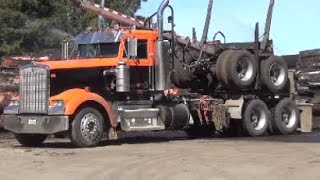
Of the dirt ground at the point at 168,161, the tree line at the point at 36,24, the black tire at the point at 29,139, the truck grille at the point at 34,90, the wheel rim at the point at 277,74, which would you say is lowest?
the dirt ground at the point at 168,161

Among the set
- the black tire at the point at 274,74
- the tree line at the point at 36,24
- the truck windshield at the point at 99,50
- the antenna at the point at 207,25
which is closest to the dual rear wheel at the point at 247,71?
the black tire at the point at 274,74

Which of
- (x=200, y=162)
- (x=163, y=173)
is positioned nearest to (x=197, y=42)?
(x=200, y=162)

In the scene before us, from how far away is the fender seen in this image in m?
16.1

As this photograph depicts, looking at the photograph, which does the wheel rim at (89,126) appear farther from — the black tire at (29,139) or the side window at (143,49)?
the side window at (143,49)

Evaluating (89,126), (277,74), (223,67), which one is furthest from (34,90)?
(277,74)

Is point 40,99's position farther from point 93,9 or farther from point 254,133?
point 254,133

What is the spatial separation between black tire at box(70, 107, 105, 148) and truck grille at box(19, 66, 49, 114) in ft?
2.81

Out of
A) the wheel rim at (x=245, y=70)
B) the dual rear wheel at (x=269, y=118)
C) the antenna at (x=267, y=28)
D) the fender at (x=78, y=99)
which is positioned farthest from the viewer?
the antenna at (x=267, y=28)

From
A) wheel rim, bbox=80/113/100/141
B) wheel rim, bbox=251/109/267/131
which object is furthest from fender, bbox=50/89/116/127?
wheel rim, bbox=251/109/267/131

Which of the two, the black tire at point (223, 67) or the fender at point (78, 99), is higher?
the black tire at point (223, 67)

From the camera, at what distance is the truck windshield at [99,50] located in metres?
17.7

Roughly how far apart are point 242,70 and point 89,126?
19.6 ft

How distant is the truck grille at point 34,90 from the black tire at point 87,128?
857mm

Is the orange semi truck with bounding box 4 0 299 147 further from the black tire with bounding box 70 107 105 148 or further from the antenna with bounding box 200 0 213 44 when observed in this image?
the antenna with bounding box 200 0 213 44
